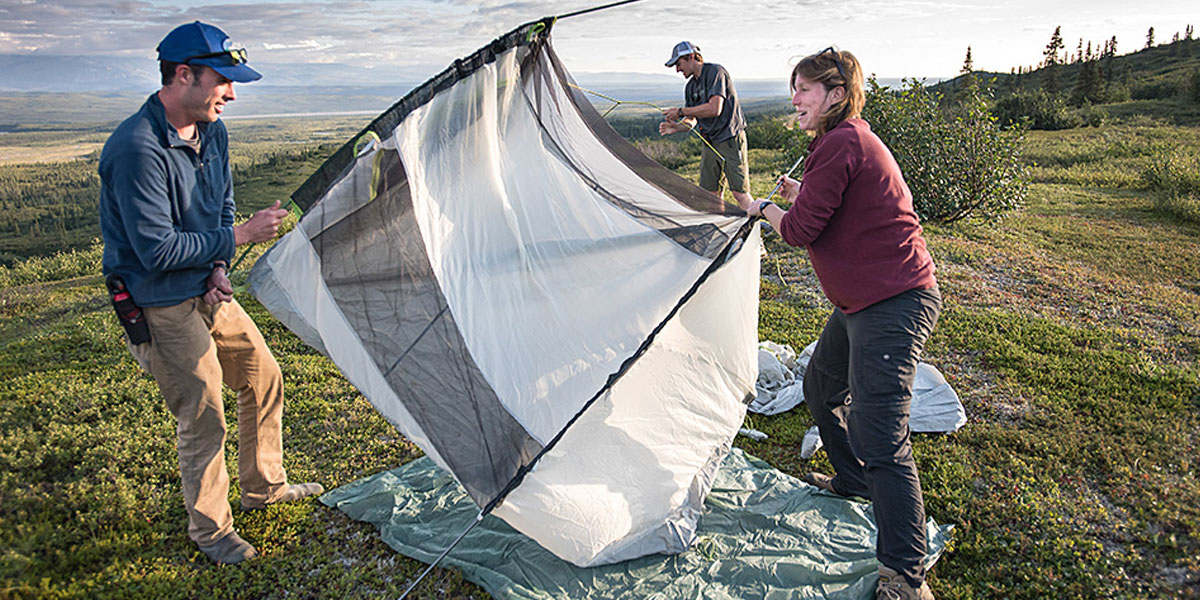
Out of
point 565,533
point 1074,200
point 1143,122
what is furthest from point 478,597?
point 1143,122

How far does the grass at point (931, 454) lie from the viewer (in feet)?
10.3

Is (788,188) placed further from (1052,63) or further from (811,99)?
(1052,63)

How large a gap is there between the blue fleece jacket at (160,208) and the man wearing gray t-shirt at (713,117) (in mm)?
3874

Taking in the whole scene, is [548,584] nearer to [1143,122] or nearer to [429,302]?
[429,302]

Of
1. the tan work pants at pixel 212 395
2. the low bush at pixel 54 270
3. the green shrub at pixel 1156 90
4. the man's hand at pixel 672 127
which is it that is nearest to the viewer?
the tan work pants at pixel 212 395

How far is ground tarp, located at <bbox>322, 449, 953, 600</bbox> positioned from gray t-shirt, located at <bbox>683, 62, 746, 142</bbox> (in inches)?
155

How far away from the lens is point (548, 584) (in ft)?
10.1

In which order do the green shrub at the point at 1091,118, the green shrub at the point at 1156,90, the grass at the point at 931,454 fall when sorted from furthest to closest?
the green shrub at the point at 1156,90 < the green shrub at the point at 1091,118 < the grass at the point at 931,454

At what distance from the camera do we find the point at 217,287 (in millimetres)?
2949

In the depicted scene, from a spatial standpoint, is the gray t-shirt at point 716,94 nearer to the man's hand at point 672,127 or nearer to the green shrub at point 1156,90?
the man's hand at point 672,127

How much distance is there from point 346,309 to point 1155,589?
12.9ft

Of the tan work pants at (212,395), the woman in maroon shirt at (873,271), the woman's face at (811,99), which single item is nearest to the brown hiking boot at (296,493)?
the tan work pants at (212,395)

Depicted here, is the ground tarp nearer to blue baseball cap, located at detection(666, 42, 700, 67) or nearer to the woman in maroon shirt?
the woman in maroon shirt

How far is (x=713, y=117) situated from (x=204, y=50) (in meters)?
4.87
